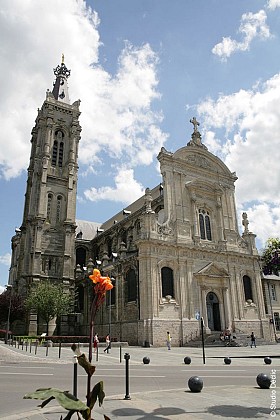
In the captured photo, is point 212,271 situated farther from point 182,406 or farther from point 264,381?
point 182,406

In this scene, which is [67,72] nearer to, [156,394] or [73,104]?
[73,104]

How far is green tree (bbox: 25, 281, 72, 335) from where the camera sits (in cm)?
3741

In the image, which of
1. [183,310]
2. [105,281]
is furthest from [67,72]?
[105,281]

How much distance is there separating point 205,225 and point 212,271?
18.9 ft

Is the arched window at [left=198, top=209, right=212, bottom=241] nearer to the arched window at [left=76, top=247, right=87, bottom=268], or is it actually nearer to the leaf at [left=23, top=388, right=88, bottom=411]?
the arched window at [left=76, top=247, right=87, bottom=268]

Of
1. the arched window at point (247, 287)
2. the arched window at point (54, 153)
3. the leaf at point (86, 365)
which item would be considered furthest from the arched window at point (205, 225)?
the leaf at point (86, 365)

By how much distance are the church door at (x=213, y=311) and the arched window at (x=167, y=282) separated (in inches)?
197

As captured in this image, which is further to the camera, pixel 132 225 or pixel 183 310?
pixel 132 225

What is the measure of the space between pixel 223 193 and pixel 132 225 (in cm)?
1198

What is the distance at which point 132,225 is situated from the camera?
144ft

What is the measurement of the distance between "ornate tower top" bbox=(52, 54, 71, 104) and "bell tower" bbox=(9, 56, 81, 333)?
0.24 meters

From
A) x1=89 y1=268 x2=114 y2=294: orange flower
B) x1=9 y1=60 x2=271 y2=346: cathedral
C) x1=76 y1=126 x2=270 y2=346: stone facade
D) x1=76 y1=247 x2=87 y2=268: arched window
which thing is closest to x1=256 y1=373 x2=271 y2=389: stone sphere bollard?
x1=89 y1=268 x2=114 y2=294: orange flower

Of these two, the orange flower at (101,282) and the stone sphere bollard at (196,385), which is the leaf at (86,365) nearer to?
the orange flower at (101,282)

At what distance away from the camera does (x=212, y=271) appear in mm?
36469
